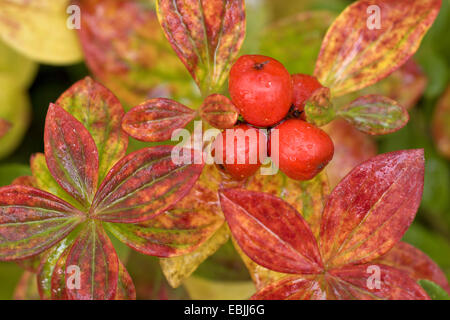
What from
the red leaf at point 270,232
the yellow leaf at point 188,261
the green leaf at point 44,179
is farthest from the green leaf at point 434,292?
the green leaf at point 44,179

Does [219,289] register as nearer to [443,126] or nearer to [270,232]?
[270,232]

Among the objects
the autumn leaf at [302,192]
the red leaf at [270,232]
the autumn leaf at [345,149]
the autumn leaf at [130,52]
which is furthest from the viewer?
the autumn leaf at [345,149]

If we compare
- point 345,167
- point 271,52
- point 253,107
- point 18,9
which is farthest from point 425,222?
point 18,9

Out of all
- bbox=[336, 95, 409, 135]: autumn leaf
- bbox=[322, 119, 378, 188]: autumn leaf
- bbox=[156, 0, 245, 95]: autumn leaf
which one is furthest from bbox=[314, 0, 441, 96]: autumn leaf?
bbox=[322, 119, 378, 188]: autumn leaf

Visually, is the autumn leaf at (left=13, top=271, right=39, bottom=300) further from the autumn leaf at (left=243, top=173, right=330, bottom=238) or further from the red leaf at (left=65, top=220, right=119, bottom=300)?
the autumn leaf at (left=243, top=173, right=330, bottom=238)

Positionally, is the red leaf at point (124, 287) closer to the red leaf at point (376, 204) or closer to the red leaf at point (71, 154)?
the red leaf at point (71, 154)

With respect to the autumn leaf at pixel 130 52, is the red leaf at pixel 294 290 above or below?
below
